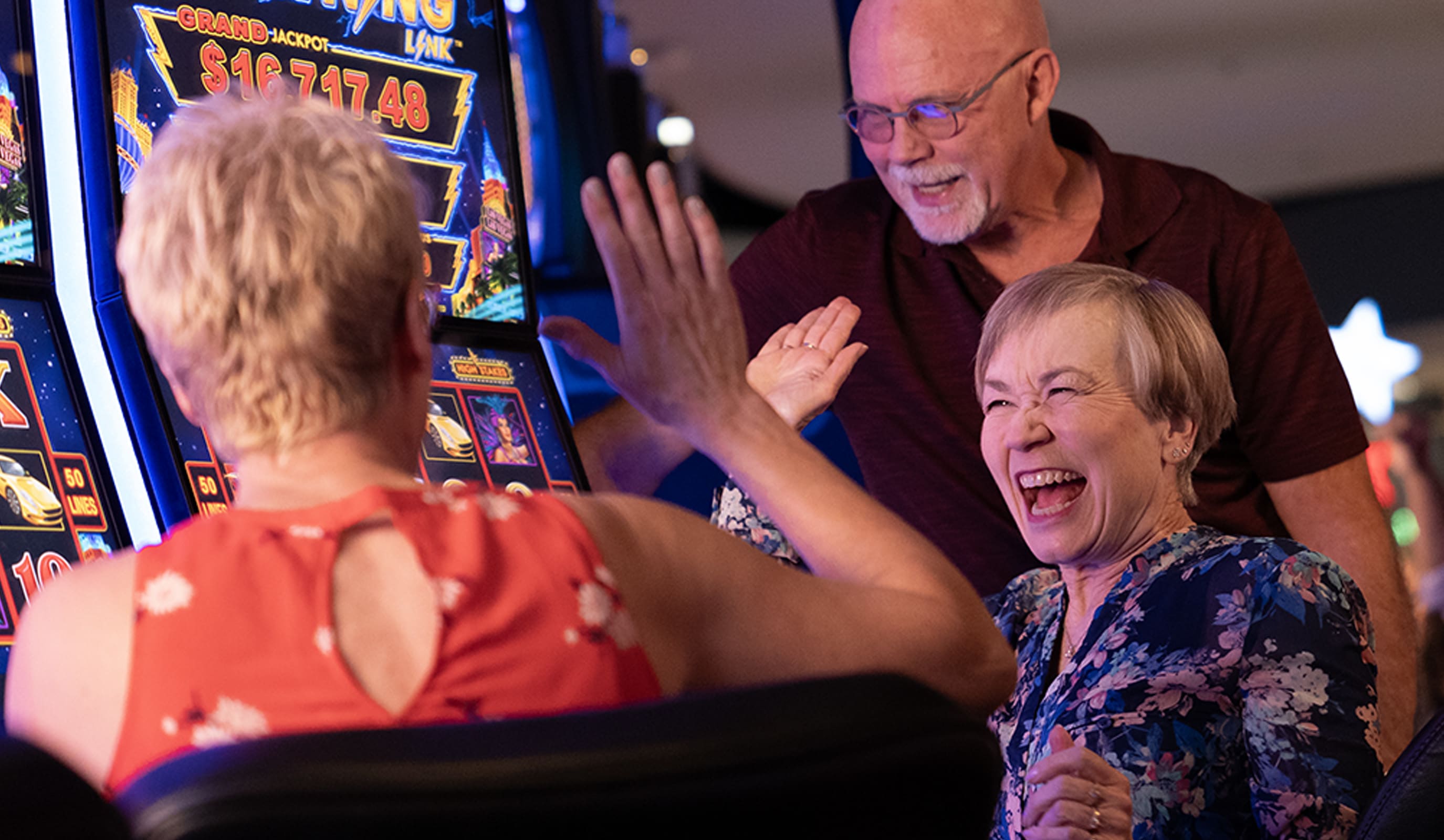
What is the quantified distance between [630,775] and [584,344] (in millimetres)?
890

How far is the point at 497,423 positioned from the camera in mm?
2160

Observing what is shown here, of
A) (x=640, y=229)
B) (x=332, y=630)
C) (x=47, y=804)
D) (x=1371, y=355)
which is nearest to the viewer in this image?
(x=47, y=804)

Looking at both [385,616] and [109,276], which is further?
[109,276]

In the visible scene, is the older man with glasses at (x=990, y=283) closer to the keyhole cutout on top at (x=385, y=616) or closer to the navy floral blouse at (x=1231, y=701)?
the navy floral blouse at (x=1231, y=701)

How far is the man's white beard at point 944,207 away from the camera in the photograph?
2.55 m

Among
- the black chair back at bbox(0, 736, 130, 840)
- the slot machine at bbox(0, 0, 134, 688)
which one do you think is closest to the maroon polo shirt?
the slot machine at bbox(0, 0, 134, 688)

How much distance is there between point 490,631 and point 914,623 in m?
0.32

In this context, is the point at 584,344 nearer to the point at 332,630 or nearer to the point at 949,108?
the point at 332,630

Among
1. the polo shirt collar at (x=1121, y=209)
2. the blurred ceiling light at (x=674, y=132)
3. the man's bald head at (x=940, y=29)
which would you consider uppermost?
the man's bald head at (x=940, y=29)

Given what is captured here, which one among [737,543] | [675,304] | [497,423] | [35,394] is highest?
[675,304]

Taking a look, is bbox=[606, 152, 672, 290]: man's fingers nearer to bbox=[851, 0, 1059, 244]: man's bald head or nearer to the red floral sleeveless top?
the red floral sleeveless top

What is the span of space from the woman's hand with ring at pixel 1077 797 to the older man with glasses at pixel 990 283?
92 cm

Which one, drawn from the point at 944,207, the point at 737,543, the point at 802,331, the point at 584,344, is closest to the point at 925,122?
the point at 944,207

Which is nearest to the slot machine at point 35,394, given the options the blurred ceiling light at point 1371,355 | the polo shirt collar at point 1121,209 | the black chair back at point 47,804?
the black chair back at point 47,804
